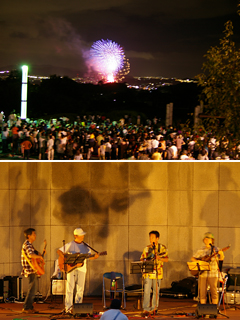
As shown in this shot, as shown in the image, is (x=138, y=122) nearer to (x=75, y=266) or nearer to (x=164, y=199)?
(x=164, y=199)

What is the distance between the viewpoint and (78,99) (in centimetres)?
3020

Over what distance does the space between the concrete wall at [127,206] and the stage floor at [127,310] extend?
0.63 meters

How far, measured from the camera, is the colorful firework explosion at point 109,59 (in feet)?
63.2

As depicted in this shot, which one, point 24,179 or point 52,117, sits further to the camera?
point 52,117

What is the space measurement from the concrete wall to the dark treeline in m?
10.1

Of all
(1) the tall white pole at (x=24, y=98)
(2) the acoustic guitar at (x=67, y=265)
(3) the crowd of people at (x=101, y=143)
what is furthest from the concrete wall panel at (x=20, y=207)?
(1) the tall white pole at (x=24, y=98)

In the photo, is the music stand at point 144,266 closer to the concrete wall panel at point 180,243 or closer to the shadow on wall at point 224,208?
the concrete wall panel at point 180,243

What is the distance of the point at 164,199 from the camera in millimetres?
10227

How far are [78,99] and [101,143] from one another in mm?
12271

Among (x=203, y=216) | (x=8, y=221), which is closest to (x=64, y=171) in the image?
(x=8, y=221)

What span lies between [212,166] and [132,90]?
1538cm

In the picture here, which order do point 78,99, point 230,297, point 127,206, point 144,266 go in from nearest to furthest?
1. point 144,266
2. point 230,297
3. point 127,206
4. point 78,99

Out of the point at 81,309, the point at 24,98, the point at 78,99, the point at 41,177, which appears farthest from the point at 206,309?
the point at 78,99

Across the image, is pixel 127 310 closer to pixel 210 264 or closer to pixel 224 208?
pixel 210 264
